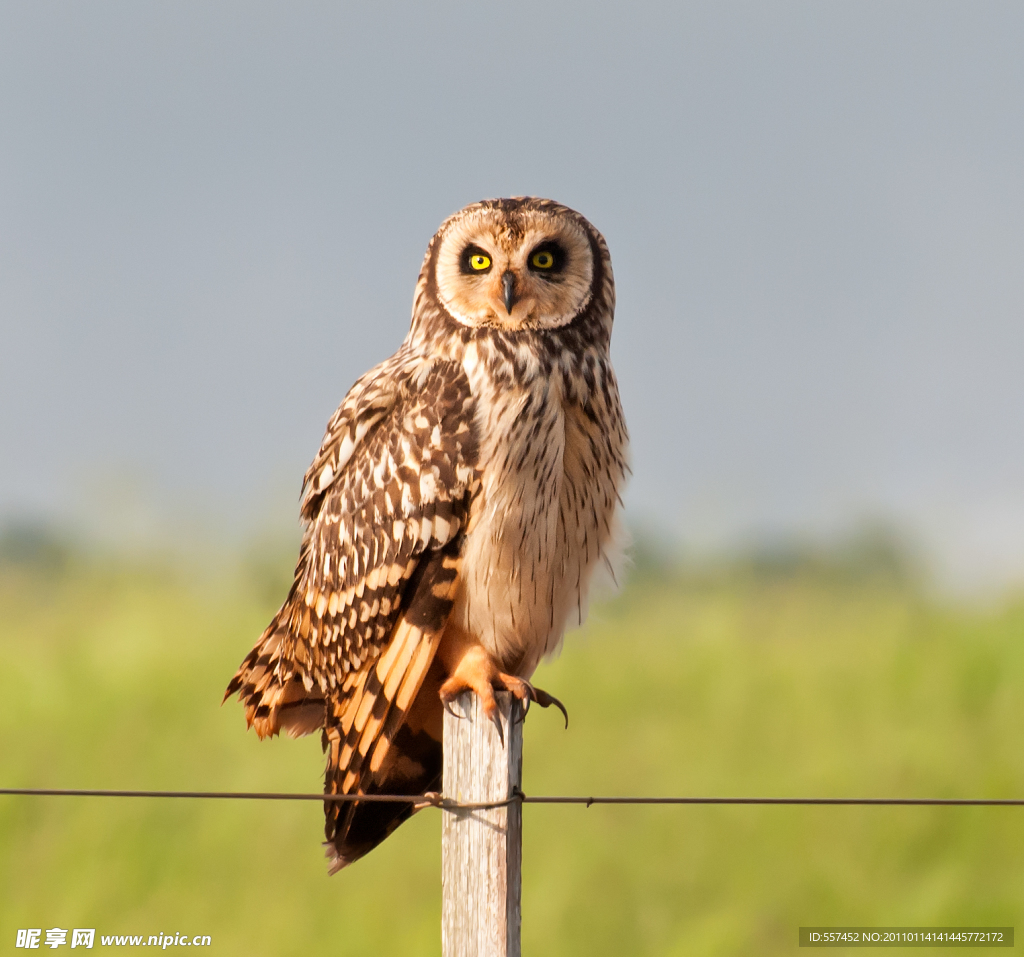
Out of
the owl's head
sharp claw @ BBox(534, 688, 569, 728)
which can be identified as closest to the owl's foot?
sharp claw @ BBox(534, 688, 569, 728)

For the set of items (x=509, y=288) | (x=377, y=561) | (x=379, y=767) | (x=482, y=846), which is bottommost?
(x=482, y=846)

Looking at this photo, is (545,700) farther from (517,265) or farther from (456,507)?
(517,265)

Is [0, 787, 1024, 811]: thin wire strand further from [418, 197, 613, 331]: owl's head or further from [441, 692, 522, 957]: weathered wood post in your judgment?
[418, 197, 613, 331]: owl's head

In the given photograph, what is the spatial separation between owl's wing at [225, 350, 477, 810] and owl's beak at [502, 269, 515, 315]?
180 mm

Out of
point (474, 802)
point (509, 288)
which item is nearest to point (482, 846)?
point (474, 802)

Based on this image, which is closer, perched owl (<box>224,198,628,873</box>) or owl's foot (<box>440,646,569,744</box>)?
owl's foot (<box>440,646,569,744</box>)

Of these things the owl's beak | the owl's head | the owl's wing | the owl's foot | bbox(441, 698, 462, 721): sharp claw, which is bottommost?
bbox(441, 698, 462, 721): sharp claw

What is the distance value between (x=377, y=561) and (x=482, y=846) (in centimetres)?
71

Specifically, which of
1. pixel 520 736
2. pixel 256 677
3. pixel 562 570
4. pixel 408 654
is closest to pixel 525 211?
pixel 562 570

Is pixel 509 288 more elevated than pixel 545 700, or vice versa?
pixel 509 288

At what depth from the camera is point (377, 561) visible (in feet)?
7.70

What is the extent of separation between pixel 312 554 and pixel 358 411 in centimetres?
40

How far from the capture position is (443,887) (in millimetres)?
1951

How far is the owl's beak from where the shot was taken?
7.74ft
